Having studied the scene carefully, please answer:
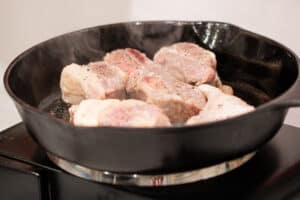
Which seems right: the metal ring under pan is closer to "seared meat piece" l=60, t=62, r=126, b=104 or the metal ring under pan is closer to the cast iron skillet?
the cast iron skillet

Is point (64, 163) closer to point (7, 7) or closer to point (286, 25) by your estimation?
point (286, 25)

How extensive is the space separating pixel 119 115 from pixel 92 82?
177mm

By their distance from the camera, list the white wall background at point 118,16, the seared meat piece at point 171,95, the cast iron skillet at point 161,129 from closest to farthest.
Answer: the cast iron skillet at point 161,129, the seared meat piece at point 171,95, the white wall background at point 118,16

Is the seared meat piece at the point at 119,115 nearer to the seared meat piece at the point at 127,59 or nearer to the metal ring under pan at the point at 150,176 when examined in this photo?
the metal ring under pan at the point at 150,176

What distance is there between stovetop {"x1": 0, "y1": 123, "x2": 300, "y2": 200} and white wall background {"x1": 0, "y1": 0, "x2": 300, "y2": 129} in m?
0.32

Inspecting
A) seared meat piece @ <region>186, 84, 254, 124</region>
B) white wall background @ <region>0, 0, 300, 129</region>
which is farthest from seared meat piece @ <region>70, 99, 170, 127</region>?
white wall background @ <region>0, 0, 300, 129</region>

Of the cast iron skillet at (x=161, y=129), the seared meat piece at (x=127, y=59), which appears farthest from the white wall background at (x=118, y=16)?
the seared meat piece at (x=127, y=59)

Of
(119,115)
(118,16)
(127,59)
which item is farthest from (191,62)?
(118,16)

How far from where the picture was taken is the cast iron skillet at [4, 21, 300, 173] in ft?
2.37

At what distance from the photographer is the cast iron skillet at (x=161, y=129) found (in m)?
0.72

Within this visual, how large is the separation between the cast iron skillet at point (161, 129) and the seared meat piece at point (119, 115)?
6 cm

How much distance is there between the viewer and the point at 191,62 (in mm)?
1035

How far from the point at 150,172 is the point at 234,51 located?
442mm

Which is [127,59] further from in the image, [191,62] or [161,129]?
[161,129]
